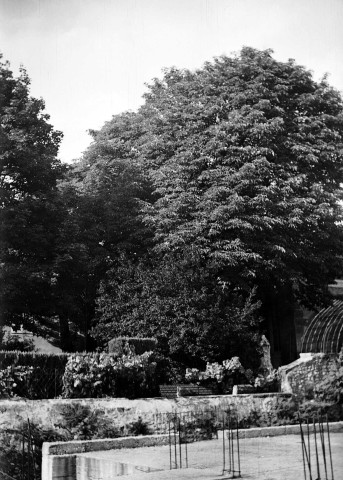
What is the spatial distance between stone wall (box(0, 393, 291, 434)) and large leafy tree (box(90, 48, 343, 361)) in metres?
13.0

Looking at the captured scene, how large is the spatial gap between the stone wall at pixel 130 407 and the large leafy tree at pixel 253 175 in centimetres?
1300

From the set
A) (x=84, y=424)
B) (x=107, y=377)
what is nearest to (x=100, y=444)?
(x=84, y=424)

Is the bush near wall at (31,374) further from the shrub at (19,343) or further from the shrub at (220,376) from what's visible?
the shrub at (19,343)

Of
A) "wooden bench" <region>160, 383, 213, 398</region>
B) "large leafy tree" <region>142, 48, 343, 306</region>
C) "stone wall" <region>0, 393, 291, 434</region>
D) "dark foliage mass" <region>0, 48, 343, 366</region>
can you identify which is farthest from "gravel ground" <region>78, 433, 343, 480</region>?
"large leafy tree" <region>142, 48, 343, 306</region>

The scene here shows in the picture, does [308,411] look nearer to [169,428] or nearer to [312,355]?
[312,355]

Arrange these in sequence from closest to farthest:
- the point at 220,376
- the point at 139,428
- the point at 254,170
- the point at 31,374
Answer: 1. the point at 139,428
2. the point at 31,374
3. the point at 220,376
4. the point at 254,170

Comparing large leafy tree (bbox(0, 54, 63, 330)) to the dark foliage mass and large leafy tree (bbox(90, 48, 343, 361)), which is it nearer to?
the dark foliage mass

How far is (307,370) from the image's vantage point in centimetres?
1828

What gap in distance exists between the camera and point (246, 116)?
3103cm

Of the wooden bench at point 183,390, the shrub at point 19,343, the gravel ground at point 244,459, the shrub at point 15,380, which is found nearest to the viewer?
the gravel ground at point 244,459

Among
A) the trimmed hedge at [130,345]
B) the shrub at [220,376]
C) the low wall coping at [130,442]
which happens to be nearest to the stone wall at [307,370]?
the low wall coping at [130,442]

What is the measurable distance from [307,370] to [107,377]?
5518mm

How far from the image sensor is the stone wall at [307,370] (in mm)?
17898

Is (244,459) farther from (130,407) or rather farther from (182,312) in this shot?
(182,312)
